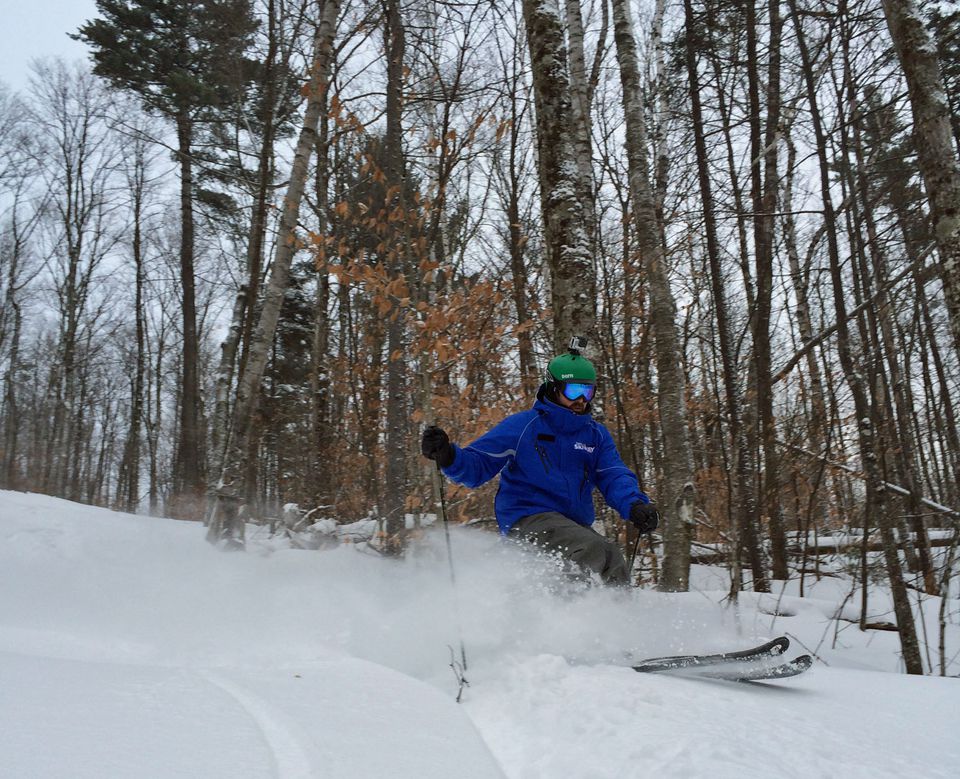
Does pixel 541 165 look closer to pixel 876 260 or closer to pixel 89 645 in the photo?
pixel 876 260

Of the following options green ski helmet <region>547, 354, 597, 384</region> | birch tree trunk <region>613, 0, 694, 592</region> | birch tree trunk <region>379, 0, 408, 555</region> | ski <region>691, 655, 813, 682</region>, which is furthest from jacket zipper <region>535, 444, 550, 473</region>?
birch tree trunk <region>379, 0, 408, 555</region>

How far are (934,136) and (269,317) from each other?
6.15 metres

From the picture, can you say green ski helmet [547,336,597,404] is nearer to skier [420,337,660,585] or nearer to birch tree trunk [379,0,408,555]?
skier [420,337,660,585]

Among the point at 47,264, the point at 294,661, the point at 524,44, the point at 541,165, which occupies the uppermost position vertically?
the point at 47,264

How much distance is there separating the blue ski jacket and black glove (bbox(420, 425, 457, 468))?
0.26 ft

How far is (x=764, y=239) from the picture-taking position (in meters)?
7.23

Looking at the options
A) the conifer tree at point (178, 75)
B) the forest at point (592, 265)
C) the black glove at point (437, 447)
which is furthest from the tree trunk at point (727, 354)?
the conifer tree at point (178, 75)

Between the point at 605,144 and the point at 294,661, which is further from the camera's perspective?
the point at 605,144

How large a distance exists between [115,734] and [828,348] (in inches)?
510

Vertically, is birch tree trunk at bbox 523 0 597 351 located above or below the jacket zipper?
above

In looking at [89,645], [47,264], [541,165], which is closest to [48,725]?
[89,645]

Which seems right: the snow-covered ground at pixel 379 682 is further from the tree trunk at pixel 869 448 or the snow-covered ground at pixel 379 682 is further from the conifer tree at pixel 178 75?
the conifer tree at pixel 178 75

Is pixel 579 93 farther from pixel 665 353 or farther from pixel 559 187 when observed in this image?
pixel 665 353

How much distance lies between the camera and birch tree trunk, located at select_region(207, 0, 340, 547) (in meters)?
6.32
